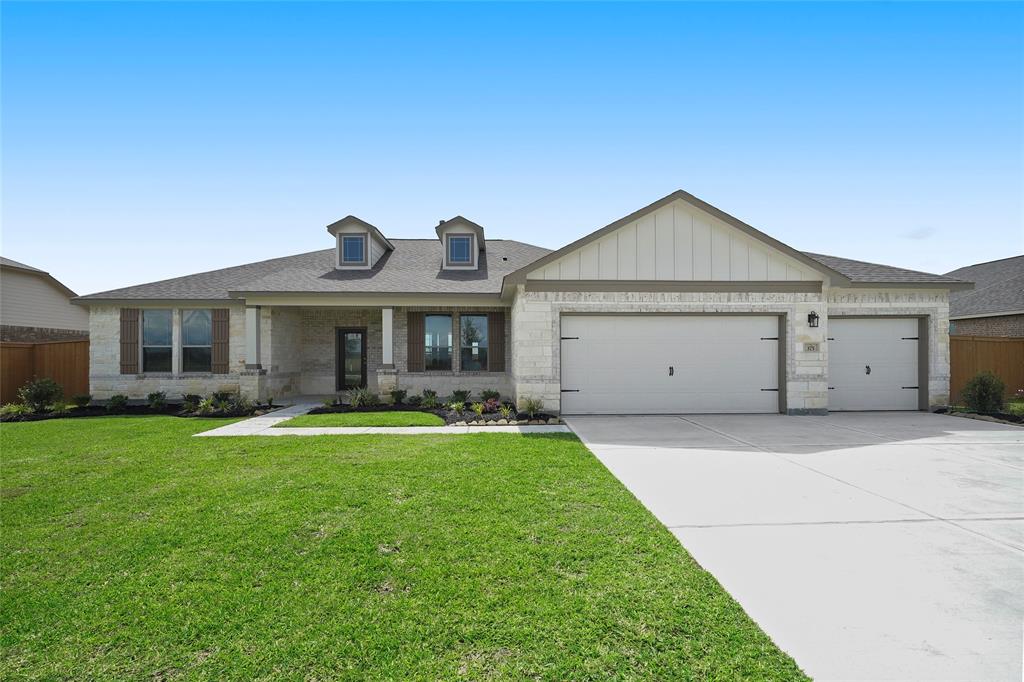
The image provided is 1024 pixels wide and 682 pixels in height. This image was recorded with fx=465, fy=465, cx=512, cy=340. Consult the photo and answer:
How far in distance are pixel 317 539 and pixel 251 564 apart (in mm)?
540

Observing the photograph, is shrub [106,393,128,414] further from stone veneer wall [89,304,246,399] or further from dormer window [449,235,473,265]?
dormer window [449,235,473,265]

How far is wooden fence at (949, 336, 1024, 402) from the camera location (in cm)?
1325

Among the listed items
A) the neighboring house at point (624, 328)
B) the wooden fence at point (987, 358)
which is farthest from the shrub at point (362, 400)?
the wooden fence at point (987, 358)

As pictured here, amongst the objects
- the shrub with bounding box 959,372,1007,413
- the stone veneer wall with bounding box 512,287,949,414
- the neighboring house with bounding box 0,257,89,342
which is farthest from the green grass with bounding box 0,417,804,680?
the neighboring house with bounding box 0,257,89,342

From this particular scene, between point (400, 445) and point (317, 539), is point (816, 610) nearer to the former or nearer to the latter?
point (317, 539)

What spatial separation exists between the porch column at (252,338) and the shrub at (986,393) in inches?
719

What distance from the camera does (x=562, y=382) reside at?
10930 mm

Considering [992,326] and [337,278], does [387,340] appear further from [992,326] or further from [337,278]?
[992,326]

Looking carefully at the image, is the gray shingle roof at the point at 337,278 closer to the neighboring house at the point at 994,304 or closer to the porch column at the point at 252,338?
the porch column at the point at 252,338

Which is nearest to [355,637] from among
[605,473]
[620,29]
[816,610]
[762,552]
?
[816,610]

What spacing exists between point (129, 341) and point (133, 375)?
1.01 m

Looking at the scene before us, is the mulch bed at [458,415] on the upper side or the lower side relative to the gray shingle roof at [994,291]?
lower

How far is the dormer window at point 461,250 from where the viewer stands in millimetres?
15602

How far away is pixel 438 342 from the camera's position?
47.2 feet
